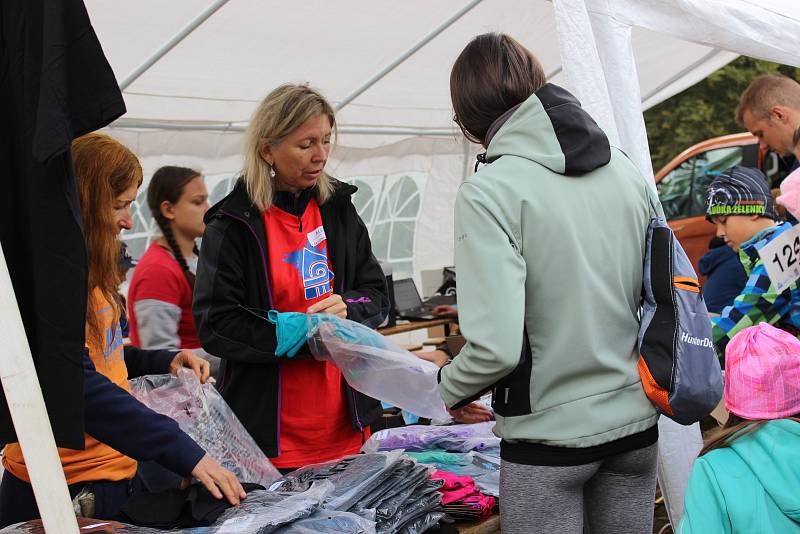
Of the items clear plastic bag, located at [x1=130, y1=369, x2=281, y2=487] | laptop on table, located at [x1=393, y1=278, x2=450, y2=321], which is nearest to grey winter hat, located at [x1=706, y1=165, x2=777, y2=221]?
clear plastic bag, located at [x1=130, y1=369, x2=281, y2=487]

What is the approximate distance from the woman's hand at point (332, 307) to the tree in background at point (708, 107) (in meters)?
14.6

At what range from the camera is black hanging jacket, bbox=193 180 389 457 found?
8.26ft

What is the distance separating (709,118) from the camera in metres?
16.0

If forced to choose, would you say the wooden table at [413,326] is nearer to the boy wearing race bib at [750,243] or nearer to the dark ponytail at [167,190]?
the dark ponytail at [167,190]

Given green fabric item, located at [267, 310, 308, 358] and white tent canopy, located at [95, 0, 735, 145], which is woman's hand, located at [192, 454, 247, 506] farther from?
white tent canopy, located at [95, 0, 735, 145]

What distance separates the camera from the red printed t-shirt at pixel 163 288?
351 cm

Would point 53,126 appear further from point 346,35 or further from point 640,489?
point 346,35

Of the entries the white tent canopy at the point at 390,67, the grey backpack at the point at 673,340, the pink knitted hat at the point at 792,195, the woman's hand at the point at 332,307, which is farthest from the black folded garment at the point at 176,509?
the pink knitted hat at the point at 792,195

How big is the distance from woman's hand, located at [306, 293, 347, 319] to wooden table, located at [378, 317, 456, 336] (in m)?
2.78

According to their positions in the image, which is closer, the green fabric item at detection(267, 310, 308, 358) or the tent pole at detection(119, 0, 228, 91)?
the green fabric item at detection(267, 310, 308, 358)

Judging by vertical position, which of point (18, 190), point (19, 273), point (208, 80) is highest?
point (208, 80)

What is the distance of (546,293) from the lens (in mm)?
1848

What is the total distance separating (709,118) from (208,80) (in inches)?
511

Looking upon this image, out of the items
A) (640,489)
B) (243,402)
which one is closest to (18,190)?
(243,402)
